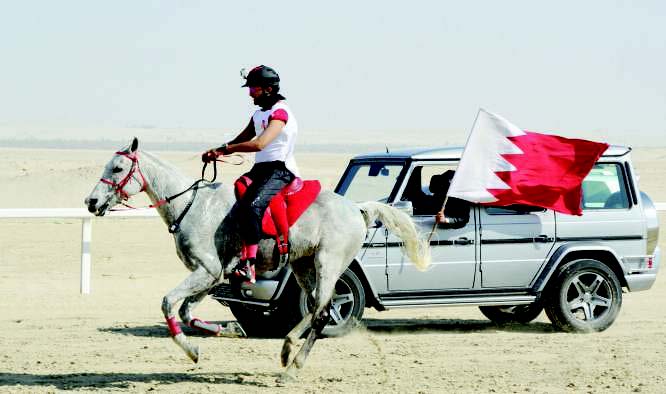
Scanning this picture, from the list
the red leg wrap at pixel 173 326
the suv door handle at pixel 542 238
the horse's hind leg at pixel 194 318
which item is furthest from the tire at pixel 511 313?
the red leg wrap at pixel 173 326

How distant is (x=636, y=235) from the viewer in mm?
13586

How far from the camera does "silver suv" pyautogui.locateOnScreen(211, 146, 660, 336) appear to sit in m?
12.7

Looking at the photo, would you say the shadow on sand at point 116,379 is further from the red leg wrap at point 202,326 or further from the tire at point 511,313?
the tire at point 511,313

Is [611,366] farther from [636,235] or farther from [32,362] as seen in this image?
[32,362]

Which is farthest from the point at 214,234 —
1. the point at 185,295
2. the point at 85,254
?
the point at 85,254

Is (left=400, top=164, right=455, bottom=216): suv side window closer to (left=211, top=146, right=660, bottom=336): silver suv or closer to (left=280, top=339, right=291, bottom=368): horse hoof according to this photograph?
(left=211, top=146, right=660, bottom=336): silver suv

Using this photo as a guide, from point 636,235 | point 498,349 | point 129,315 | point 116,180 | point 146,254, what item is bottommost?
point 146,254

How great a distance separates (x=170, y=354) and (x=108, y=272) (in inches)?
336

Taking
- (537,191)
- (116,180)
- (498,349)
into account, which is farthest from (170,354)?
(537,191)

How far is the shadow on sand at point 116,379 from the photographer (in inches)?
400

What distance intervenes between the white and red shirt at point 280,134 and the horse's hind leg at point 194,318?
4.19 feet

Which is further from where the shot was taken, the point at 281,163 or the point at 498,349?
the point at 498,349

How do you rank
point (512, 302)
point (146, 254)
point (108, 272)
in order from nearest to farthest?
point (512, 302) → point (108, 272) → point (146, 254)

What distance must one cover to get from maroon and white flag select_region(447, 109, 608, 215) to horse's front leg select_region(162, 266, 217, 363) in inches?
145
